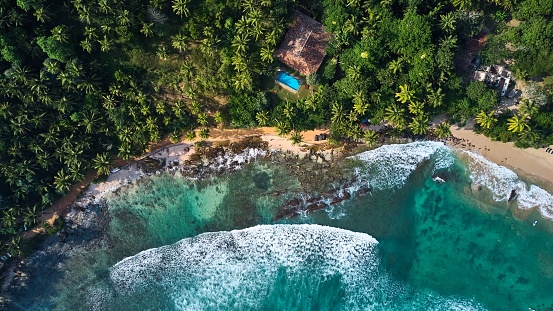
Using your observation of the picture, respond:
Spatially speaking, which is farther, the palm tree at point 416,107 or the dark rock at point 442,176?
the dark rock at point 442,176

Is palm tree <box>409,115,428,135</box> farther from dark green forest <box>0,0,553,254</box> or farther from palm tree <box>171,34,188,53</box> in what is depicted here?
palm tree <box>171,34,188,53</box>

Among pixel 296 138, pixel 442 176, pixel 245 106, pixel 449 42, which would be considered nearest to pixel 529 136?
pixel 442 176

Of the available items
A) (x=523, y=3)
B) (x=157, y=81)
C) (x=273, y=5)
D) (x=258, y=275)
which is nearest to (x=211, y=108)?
(x=157, y=81)

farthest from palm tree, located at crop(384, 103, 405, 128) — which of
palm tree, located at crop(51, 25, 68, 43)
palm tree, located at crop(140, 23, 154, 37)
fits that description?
palm tree, located at crop(51, 25, 68, 43)

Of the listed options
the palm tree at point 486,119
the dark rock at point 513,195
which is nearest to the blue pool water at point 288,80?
the palm tree at point 486,119

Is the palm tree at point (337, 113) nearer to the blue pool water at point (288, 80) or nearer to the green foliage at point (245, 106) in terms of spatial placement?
the blue pool water at point (288, 80)

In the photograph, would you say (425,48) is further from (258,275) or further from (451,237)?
(258,275)
